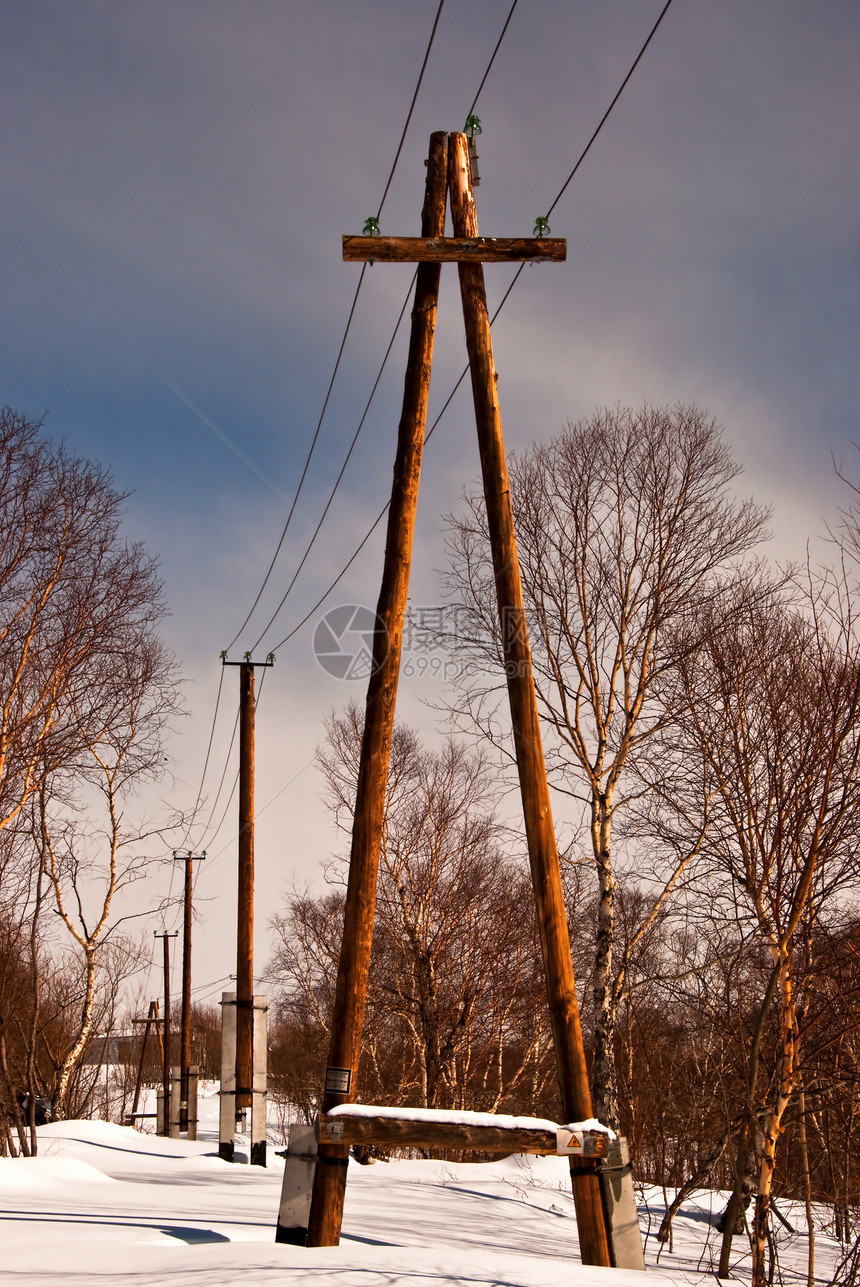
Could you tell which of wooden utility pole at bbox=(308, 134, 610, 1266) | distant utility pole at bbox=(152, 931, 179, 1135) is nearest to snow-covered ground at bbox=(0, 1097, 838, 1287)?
wooden utility pole at bbox=(308, 134, 610, 1266)

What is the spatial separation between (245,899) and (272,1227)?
26.0 feet

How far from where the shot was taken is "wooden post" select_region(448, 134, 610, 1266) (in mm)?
5441

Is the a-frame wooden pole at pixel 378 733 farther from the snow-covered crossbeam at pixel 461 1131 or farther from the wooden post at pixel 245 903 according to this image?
the wooden post at pixel 245 903

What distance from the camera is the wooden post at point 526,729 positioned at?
544 centimetres

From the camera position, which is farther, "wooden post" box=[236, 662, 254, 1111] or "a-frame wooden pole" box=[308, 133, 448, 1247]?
"wooden post" box=[236, 662, 254, 1111]

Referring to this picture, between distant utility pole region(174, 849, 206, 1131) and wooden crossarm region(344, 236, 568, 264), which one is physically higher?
wooden crossarm region(344, 236, 568, 264)

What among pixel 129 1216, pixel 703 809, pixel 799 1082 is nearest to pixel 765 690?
pixel 703 809

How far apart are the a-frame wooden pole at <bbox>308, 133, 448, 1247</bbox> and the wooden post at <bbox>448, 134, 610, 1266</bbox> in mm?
264

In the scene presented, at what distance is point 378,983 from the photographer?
63.6ft

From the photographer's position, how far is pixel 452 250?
22.2ft

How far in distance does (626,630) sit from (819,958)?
4.41 metres

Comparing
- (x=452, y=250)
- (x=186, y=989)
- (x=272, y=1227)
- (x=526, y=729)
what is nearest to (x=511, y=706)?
(x=526, y=729)

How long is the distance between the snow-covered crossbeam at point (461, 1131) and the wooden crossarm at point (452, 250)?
18.8 ft

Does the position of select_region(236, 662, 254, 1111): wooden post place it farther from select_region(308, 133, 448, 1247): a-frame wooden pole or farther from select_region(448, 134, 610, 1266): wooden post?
select_region(448, 134, 610, 1266): wooden post
